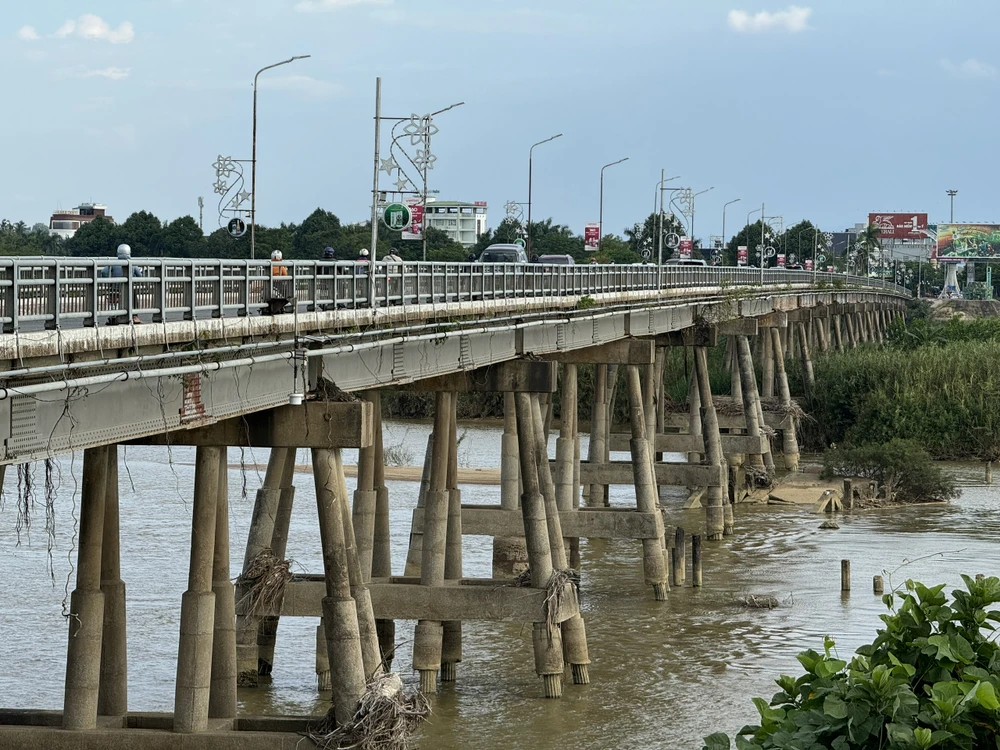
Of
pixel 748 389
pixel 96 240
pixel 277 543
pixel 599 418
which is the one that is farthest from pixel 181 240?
pixel 748 389

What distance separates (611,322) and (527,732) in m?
11.0

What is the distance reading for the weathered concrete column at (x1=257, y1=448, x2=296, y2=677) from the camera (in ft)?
72.2

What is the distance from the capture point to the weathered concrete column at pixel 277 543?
22000 millimetres

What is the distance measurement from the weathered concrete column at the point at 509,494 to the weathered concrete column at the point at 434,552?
152 inches

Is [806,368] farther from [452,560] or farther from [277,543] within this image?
[277,543]

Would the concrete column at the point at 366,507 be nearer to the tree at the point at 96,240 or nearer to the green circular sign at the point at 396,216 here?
the green circular sign at the point at 396,216

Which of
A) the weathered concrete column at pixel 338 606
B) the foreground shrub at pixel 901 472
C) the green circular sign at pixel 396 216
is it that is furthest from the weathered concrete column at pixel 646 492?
the foreground shrub at pixel 901 472

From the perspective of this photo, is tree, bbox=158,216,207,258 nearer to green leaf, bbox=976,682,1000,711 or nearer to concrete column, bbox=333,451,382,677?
concrete column, bbox=333,451,382,677

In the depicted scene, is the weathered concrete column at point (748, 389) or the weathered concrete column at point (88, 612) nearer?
the weathered concrete column at point (88, 612)

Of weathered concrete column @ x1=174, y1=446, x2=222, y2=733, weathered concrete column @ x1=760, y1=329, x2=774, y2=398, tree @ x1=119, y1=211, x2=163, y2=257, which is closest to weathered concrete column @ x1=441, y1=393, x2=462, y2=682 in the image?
weathered concrete column @ x1=174, y1=446, x2=222, y2=733

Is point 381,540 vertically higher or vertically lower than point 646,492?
higher

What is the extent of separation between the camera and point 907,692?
26.0ft

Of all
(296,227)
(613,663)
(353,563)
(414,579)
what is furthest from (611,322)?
(296,227)

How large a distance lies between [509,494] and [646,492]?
3.05 meters
